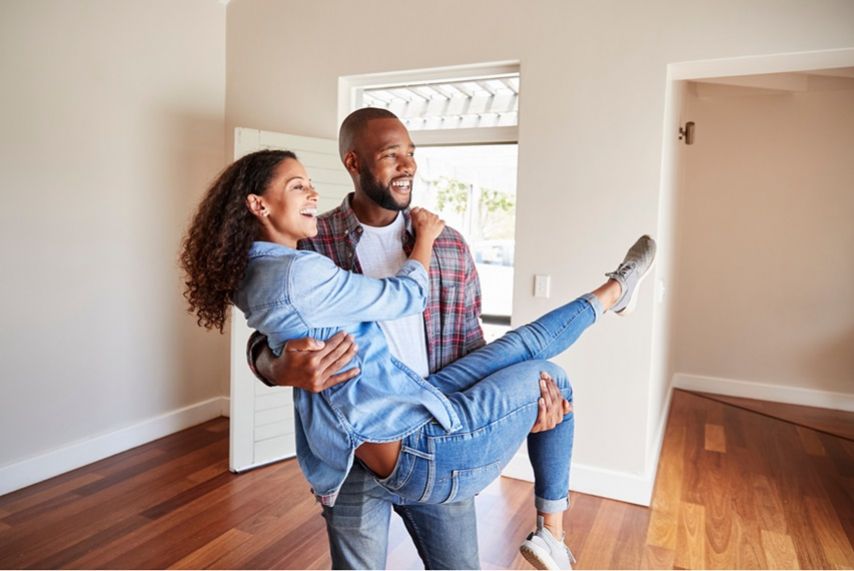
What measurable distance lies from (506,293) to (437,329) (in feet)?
9.62

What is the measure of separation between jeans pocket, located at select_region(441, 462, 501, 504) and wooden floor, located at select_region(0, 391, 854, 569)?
4.70ft

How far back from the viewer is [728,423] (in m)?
4.27

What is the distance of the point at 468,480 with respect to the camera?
3.80 ft

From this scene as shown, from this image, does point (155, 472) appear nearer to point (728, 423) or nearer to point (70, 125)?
point (70, 125)

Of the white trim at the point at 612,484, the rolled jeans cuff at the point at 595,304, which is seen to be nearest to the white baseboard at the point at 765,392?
the white trim at the point at 612,484

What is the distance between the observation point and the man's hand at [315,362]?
108 cm

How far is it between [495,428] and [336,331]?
1.23ft

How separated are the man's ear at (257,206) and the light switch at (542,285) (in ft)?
6.90

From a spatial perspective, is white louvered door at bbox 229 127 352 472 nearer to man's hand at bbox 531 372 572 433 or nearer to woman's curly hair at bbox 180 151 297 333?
woman's curly hair at bbox 180 151 297 333

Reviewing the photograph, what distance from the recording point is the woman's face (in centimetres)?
123

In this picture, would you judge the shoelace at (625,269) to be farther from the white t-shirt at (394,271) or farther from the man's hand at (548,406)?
the white t-shirt at (394,271)

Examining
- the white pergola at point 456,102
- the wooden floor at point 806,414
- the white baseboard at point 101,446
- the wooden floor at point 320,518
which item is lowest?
the wooden floor at point 320,518

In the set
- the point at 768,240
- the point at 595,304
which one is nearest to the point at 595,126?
the point at 595,304

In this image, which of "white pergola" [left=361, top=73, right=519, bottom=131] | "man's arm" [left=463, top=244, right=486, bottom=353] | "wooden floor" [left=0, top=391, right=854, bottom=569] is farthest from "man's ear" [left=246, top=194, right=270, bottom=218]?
"white pergola" [left=361, top=73, right=519, bottom=131]
